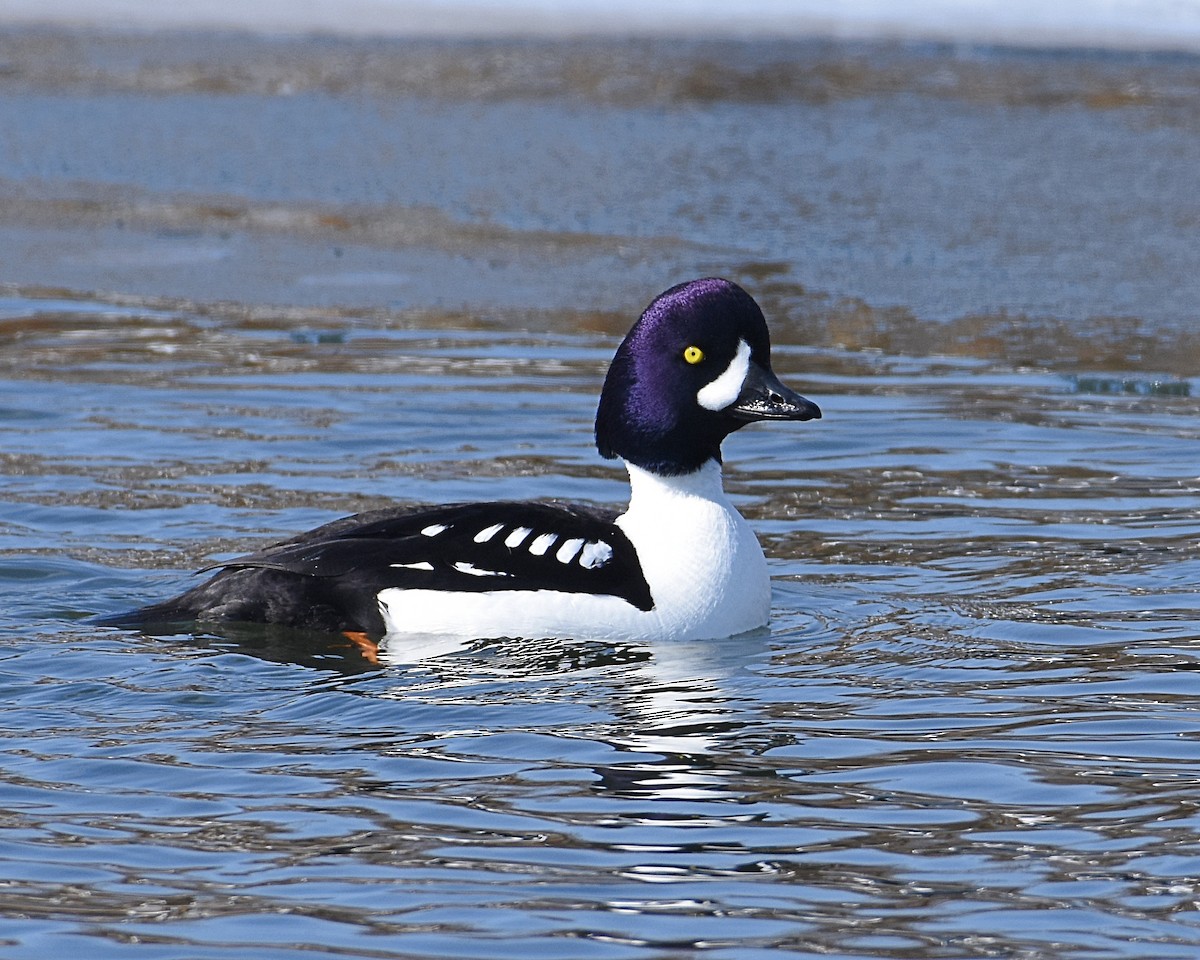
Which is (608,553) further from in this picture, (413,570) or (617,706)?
(617,706)

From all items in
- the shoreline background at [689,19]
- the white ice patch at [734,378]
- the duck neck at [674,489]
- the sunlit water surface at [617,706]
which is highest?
the shoreline background at [689,19]

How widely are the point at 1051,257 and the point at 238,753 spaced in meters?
6.89

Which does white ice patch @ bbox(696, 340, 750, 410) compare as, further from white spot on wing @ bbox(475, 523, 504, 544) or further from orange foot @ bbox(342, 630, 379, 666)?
orange foot @ bbox(342, 630, 379, 666)

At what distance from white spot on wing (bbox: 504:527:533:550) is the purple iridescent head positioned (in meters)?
0.44

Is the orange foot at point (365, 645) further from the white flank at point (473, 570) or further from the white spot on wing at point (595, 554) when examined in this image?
the white spot on wing at point (595, 554)

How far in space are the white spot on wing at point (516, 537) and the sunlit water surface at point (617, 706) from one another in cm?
29

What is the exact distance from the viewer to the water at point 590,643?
370cm

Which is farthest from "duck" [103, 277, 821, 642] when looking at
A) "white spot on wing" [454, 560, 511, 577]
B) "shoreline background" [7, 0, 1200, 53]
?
"shoreline background" [7, 0, 1200, 53]

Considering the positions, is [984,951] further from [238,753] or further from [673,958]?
[238,753]

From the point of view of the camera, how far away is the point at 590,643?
18.0ft

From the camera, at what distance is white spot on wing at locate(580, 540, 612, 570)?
18.2 feet

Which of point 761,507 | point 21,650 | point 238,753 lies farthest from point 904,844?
point 761,507

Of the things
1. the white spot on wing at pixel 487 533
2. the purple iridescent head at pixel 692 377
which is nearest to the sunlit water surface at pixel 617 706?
the white spot on wing at pixel 487 533

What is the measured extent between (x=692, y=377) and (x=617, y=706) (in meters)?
1.14
